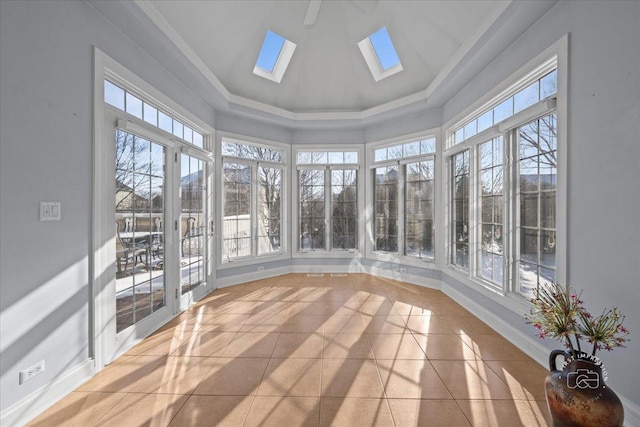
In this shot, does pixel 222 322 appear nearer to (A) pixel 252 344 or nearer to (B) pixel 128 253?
(A) pixel 252 344

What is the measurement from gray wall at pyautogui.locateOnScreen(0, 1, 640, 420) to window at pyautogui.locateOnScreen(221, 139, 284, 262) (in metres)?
2.45

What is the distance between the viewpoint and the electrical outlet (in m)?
1.75

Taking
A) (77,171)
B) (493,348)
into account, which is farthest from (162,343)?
(493,348)

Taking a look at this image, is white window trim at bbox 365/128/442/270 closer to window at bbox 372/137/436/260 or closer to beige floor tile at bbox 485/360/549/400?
window at bbox 372/137/436/260

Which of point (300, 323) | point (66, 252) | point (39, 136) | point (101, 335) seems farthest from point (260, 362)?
point (39, 136)

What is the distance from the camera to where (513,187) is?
285 cm

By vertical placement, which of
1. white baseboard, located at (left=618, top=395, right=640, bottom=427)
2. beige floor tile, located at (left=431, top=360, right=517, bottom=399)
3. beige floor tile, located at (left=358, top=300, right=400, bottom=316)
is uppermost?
white baseboard, located at (left=618, top=395, right=640, bottom=427)

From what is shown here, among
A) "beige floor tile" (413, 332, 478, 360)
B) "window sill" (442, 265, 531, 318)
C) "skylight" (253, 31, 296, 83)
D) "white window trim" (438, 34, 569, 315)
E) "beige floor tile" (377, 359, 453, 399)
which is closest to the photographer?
"beige floor tile" (377, 359, 453, 399)

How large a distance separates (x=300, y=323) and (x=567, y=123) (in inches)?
120

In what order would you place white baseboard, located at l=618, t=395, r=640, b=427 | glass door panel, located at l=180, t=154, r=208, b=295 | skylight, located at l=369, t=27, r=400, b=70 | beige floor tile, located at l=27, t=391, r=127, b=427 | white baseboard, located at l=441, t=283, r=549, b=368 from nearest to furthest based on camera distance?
white baseboard, located at l=618, t=395, r=640, b=427, beige floor tile, located at l=27, t=391, r=127, b=427, white baseboard, located at l=441, t=283, r=549, b=368, glass door panel, located at l=180, t=154, r=208, b=295, skylight, located at l=369, t=27, r=400, b=70

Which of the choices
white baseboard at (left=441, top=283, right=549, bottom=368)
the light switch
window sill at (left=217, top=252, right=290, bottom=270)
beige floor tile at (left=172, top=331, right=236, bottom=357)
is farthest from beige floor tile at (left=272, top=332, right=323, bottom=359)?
window sill at (left=217, top=252, right=290, bottom=270)

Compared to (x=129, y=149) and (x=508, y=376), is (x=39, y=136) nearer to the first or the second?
(x=129, y=149)

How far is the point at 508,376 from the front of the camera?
2188mm

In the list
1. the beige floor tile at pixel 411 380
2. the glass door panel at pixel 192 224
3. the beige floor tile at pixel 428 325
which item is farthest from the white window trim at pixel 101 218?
the beige floor tile at pixel 428 325
